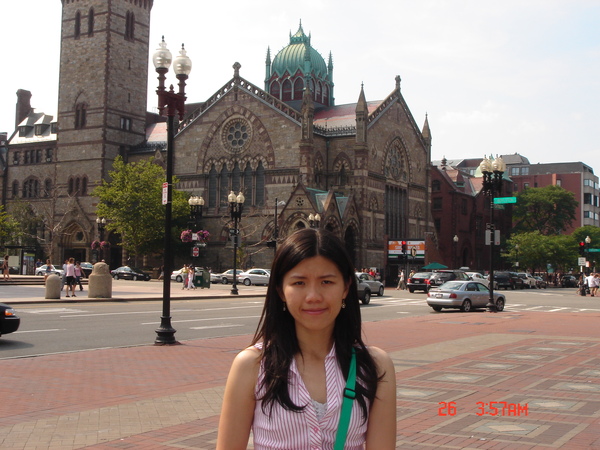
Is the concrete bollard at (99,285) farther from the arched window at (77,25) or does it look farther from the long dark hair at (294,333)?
the arched window at (77,25)

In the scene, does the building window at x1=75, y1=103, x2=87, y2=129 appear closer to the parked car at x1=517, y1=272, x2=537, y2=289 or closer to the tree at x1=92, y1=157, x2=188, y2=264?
the tree at x1=92, y1=157, x2=188, y2=264

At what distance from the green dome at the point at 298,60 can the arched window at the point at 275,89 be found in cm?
104

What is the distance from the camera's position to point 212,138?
2687 inches

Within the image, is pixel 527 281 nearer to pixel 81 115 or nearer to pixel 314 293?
pixel 81 115

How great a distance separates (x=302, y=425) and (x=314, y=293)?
1.80 ft

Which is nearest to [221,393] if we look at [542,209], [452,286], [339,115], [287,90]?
[452,286]

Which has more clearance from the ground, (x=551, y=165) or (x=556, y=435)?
(x=551, y=165)

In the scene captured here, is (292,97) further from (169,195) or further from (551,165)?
(551,165)

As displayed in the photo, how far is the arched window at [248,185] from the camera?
216 ft

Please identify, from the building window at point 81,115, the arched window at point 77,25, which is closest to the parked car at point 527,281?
the building window at point 81,115

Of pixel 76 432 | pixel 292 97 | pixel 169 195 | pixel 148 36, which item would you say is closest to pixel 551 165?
pixel 292 97

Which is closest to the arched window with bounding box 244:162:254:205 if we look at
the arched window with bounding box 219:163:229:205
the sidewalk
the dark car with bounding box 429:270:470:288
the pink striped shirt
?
the arched window with bounding box 219:163:229:205

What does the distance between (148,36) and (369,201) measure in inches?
1145

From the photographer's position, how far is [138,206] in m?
64.9
